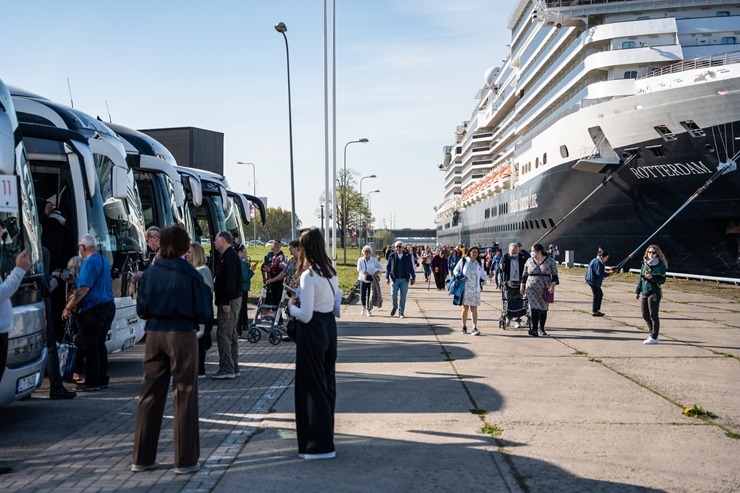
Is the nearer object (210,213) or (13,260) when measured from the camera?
(13,260)

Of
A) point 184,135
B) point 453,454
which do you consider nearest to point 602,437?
point 453,454

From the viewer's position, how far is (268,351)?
13219 millimetres

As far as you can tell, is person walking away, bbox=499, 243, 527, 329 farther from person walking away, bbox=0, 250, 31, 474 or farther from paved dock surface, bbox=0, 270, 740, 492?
person walking away, bbox=0, 250, 31, 474

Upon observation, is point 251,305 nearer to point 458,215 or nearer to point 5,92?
point 5,92

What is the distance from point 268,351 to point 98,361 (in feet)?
13.4

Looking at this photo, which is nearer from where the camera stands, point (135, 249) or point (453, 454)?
point (453, 454)

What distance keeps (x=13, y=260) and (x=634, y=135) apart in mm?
26517

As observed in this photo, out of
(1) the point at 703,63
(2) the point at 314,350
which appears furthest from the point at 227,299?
(1) the point at 703,63

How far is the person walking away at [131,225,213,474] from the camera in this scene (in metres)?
5.74

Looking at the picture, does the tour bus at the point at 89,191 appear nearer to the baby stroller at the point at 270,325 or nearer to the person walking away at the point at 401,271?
the baby stroller at the point at 270,325

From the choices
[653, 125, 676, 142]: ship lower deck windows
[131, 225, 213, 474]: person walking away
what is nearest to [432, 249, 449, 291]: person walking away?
[653, 125, 676, 142]: ship lower deck windows

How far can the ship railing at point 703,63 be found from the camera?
91.5 feet

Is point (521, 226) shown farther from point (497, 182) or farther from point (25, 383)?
point (25, 383)

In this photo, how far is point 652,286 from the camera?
13.5 metres
